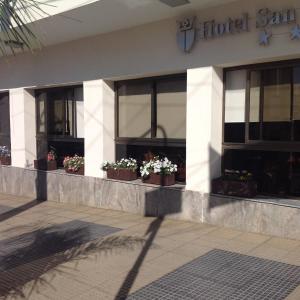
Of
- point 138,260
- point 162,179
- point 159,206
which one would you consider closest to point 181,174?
point 162,179

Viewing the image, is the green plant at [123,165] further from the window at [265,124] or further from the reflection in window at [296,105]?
the reflection in window at [296,105]

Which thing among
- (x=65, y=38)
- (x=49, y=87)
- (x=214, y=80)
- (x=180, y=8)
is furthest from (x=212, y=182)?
(x=49, y=87)

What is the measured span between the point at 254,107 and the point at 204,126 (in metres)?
0.87

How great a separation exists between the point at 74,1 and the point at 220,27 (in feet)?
8.02

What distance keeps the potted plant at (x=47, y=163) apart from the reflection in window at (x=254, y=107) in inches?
207

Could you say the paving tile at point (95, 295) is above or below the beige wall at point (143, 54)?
below

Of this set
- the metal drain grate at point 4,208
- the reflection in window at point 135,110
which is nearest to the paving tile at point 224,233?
the reflection in window at point 135,110

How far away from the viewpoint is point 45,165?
10102mm

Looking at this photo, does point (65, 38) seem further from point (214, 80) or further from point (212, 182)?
point (212, 182)

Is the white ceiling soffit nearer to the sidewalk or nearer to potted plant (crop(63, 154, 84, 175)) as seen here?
potted plant (crop(63, 154, 84, 175))

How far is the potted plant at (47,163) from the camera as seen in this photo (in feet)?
33.0

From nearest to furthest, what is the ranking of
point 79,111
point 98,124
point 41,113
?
point 98,124 < point 79,111 < point 41,113

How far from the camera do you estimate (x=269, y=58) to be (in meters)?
6.16

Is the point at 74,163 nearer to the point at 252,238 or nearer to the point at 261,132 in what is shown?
the point at 261,132
